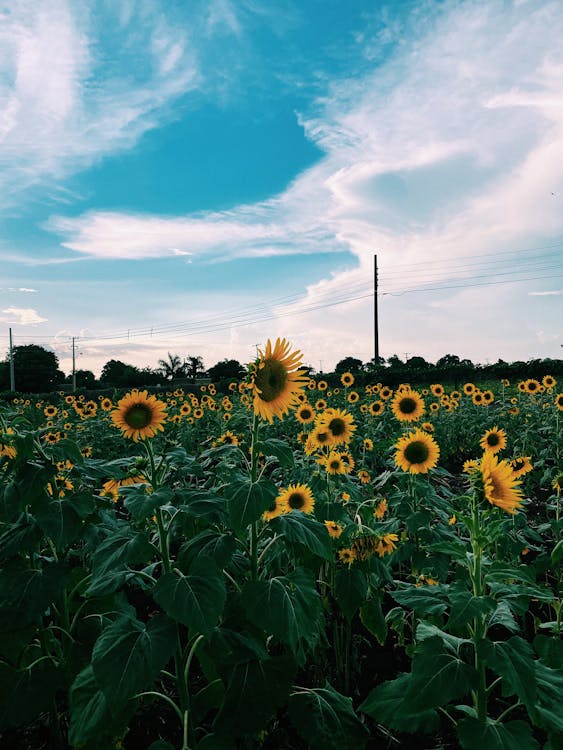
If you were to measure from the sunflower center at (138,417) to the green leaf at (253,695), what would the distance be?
4.09ft

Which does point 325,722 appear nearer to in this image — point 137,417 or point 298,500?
point 137,417

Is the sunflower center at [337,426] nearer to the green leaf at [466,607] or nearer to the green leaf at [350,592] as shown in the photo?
the green leaf at [350,592]

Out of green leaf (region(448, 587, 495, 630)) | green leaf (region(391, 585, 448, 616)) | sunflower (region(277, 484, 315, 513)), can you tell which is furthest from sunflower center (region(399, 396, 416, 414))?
green leaf (region(448, 587, 495, 630))

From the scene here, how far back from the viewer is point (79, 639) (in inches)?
104

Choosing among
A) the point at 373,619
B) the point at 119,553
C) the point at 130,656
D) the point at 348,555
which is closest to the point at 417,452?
the point at 348,555

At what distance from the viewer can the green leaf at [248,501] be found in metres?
A: 2.04

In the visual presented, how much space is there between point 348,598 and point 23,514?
168cm

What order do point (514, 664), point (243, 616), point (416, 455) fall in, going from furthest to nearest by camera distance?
point (416, 455) → point (243, 616) → point (514, 664)

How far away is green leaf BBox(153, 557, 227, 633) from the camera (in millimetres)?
1844

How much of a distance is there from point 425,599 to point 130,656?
3.72ft

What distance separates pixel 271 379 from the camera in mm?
2459

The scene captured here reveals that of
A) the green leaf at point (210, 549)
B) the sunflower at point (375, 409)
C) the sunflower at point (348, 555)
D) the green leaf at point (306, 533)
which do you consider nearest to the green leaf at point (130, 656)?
the green leaf at point (210, 549)

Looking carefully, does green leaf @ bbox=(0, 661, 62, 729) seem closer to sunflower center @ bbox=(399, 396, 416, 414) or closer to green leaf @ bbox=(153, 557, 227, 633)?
green leaf @ bbox=(153, 557, 227, 633)

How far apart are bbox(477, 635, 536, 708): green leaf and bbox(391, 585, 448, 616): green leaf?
0.24 meters
